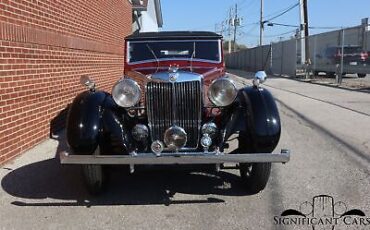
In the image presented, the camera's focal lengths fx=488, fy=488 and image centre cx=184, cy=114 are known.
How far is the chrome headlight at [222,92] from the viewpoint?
511 cm

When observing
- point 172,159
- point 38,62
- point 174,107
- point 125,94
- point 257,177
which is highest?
point 38,62

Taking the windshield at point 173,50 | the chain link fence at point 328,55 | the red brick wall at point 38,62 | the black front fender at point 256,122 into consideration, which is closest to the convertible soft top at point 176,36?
the windshield at point 173,50

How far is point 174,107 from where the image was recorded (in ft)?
16.8

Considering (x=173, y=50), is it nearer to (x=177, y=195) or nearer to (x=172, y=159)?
(x=177, y=195)

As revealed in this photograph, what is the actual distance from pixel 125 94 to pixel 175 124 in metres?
0.61

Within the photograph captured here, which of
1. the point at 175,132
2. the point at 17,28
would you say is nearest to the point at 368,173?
the point at 175,132

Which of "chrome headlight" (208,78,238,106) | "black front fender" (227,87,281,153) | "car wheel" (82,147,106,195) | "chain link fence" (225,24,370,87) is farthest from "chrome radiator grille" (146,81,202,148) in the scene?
"chain link fence" (225,24,370,87)

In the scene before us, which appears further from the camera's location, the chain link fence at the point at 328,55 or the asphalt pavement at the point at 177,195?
the chain link fence at the point at 328,55

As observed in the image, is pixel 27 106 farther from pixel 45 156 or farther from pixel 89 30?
pixel 89 30

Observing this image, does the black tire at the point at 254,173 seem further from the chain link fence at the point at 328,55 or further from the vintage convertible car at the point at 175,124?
the chain link fence at the point at 328,55

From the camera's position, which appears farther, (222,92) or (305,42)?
(305,42)

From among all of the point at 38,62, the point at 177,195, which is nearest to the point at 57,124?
the point at 38,62

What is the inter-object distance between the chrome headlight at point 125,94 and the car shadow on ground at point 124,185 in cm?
77

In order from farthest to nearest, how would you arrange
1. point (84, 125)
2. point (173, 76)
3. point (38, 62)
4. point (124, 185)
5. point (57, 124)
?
point (57, 124) → point (38, 62) → point (124, 185) → point (173, 76) → point (84, 125)
